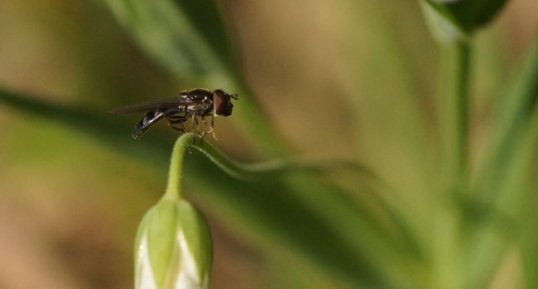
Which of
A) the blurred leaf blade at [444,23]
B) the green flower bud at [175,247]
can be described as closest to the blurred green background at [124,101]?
the blurred leaf blade at [444,23]

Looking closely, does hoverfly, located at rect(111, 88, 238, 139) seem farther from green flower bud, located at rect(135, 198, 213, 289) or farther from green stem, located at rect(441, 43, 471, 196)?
green stem, located at rect(441, 43, 471, 196)

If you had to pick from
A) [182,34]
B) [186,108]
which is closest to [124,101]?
[182,34]

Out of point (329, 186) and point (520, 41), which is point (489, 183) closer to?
point (329, 186)

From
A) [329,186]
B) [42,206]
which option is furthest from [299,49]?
[329,186]

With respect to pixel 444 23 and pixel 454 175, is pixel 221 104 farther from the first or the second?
pixel 454 175

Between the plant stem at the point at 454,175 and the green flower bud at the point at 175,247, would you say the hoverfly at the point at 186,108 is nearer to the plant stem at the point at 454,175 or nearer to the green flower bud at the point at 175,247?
the green flower bud at the point at 175,247
